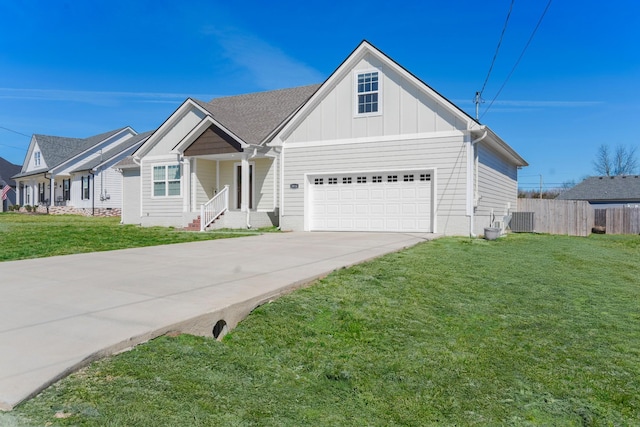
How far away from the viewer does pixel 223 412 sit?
2770 millimetres

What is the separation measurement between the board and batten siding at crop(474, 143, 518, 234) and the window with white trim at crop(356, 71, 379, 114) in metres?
3.95

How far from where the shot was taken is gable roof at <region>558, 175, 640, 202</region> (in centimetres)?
3994

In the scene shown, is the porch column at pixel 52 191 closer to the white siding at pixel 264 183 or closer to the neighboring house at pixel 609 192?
the white siding at pixel 264 183

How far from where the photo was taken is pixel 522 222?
21.7 metres

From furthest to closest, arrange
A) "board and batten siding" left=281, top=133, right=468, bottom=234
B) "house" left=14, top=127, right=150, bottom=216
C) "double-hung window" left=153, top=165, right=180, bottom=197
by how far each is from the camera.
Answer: "house" left=14, top=127, right=150, bottom=216 → "double-hung window" left=153, top=165, right=180, bottom=197 → "board and batten siding" left=281, top=133, right=468, bottom=234

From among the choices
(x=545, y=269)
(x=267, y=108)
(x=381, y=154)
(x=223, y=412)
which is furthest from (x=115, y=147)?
(x=223, y=412)

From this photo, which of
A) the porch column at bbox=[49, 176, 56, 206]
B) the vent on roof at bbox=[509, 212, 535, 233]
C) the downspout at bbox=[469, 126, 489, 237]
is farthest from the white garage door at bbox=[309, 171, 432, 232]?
the porch column at bbox=[49, 176, 56, 206]

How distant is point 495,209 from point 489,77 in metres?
5.20

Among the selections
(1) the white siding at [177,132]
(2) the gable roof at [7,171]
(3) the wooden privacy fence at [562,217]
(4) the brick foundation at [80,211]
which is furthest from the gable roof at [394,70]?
(2) the gable roof at [7,171]

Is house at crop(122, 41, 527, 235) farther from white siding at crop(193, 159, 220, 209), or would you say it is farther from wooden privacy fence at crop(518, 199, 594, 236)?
wooden privacy fence at crop(518, 199, 594, 236)

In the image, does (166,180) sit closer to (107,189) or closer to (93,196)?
(107,189)

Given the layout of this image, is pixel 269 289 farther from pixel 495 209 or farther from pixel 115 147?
pixel 115 147

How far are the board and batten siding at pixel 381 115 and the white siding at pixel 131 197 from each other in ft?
34.4

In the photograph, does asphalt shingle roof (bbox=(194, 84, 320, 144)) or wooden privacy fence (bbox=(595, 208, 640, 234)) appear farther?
wooden privacy fence (bbox=(595, 208, 640, 234))
